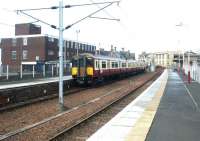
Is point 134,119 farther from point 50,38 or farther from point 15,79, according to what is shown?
point 50,38

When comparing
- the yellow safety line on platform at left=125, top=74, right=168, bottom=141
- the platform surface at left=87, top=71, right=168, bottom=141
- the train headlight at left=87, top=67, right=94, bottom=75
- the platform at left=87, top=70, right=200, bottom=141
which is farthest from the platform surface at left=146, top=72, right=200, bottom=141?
the train headlight at left=87, top=67, right=94, bottom=75

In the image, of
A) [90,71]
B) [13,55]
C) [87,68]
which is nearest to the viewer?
[90,71]

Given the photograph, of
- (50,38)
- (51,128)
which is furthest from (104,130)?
(50,38)

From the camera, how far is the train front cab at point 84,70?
35094 millimetres

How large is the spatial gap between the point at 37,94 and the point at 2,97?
212 inches

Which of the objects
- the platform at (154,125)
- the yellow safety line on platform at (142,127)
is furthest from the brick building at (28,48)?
the yellow safety line on platform at (142,127)

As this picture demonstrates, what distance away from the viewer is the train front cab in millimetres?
35094

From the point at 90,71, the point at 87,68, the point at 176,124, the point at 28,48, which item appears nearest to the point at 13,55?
the point at 28,48

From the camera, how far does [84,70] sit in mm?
35125

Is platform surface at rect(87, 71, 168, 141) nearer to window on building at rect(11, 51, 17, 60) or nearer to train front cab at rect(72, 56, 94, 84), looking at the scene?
train front cab at rect(72, 56, 94, 84)

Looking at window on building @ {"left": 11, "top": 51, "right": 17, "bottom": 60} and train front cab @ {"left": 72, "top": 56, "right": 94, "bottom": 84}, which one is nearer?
train front cab @ {"left": 72, "top": 56, "right": 94, "bottom": 84}

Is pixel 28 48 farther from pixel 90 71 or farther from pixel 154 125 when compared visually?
pixel 154 125

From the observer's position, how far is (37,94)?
25031mm

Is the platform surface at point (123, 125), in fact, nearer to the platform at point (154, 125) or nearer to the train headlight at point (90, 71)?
the platform at point (154, 125)
